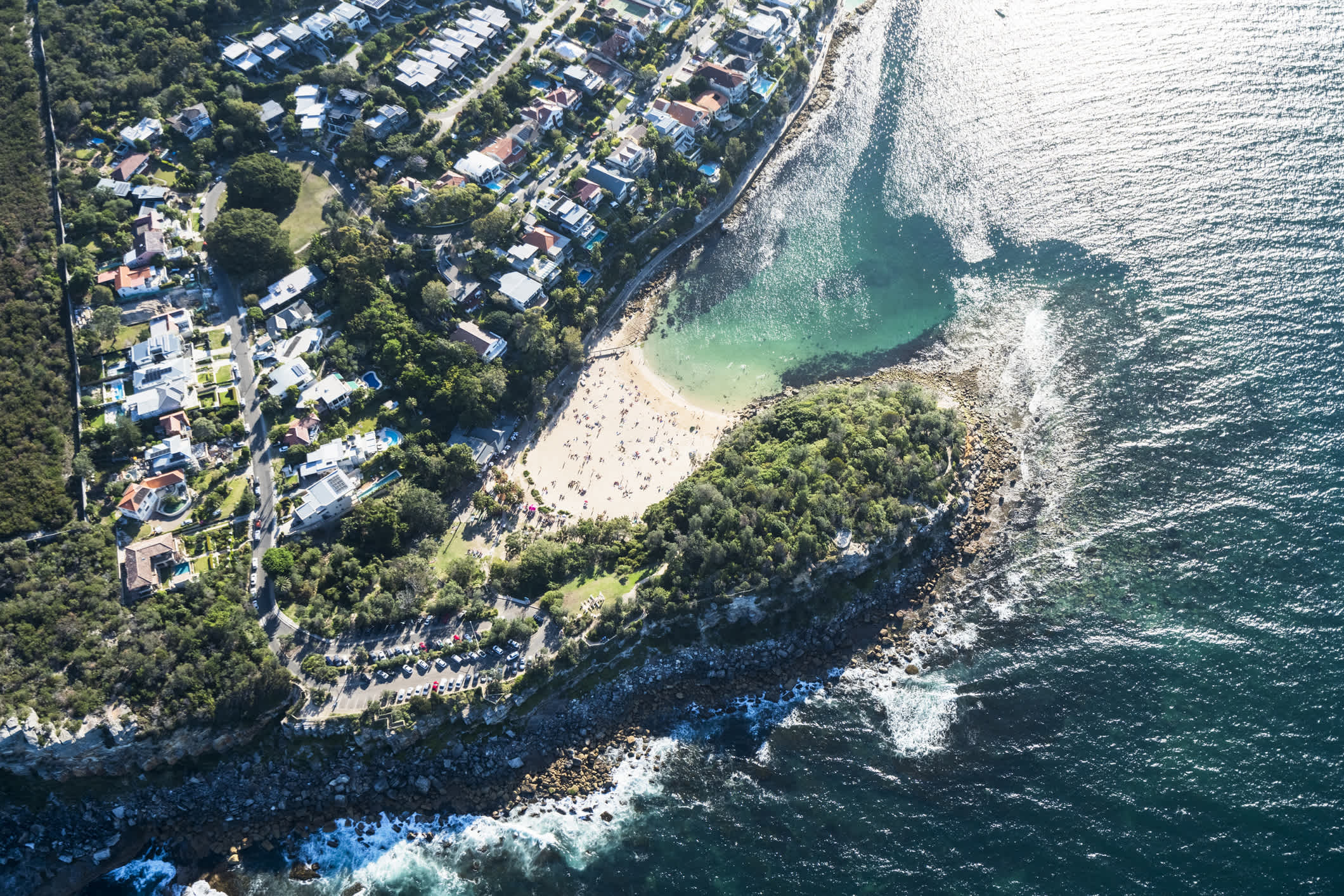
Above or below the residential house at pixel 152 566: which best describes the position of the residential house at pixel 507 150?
above

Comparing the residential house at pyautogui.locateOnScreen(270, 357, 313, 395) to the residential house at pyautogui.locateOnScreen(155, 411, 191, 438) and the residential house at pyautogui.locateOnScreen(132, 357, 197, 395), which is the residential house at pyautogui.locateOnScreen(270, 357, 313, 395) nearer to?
the residential house at pyautogui.locateOnScreen(132, 357, 197, 395)

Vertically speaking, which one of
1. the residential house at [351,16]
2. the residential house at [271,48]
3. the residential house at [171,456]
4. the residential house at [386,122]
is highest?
the residential house at [351,16]

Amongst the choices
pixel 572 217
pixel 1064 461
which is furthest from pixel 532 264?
pixel 1064 461

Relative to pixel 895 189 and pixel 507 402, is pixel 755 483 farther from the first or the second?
pixel 895 189

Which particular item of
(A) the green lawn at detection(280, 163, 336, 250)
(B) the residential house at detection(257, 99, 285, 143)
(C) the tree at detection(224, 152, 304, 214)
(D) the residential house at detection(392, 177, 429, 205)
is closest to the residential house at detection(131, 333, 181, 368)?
(A) the green lawn at detection(280, 163, 336, 250)

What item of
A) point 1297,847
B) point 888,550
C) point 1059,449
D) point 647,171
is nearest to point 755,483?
point 888,550

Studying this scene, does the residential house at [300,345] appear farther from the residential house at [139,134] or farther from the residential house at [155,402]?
the residential house at [139,134]

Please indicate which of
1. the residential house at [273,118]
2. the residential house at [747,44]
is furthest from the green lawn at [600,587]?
the residential house at [747,44]
